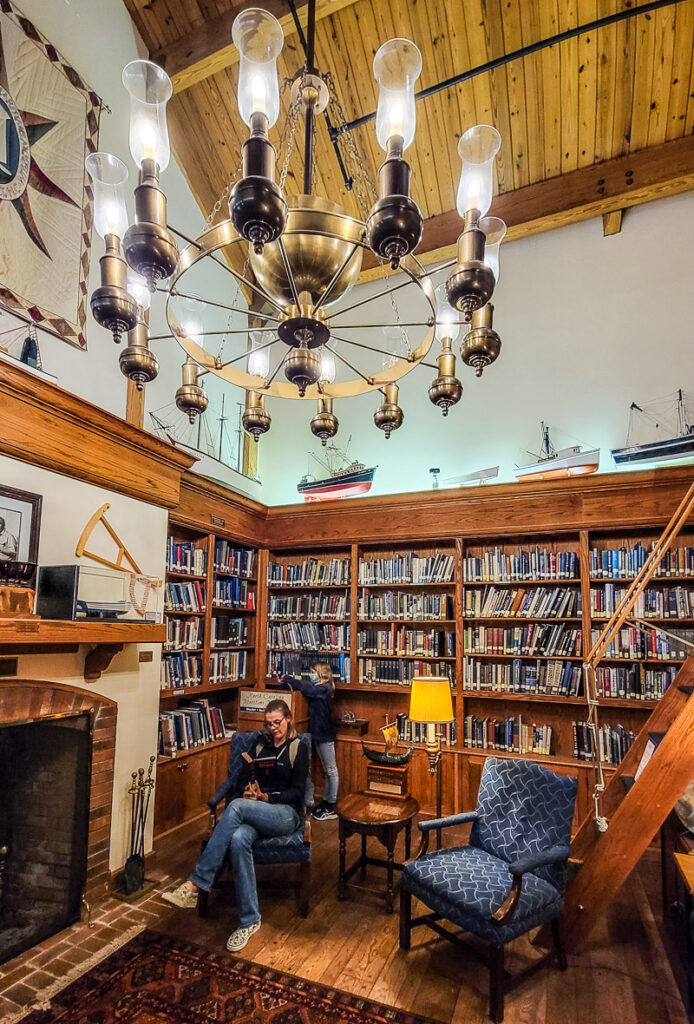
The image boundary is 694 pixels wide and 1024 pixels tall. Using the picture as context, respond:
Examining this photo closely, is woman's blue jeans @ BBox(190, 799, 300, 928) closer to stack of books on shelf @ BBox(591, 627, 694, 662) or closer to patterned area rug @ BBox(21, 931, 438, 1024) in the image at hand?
patterned area rug @ BBox(21, 931, 438, 1024)

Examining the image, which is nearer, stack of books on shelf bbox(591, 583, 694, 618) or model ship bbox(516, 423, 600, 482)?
stack of books on shelf bbox(591, 583, 694, 618)

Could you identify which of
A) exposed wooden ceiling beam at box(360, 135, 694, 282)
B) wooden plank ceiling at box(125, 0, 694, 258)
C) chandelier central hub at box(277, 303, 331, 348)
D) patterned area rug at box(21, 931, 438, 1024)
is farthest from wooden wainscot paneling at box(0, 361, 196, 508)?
exposed wooden ceiling beam at box(360, 135, 694, 282)

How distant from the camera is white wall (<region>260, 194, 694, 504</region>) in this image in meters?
4.67

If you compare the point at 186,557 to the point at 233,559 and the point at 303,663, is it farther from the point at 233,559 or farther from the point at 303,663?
the point at 303,663

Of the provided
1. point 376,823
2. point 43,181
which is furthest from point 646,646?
point 43,181

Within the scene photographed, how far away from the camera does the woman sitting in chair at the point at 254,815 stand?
2824mm

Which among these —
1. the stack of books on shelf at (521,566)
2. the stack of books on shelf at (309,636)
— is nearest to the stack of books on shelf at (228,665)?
the stack of books on shelf at (309,636)

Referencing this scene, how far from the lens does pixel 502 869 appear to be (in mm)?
2654

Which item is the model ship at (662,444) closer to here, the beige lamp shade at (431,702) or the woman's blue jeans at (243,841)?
the beige lamp shade at (431,702)

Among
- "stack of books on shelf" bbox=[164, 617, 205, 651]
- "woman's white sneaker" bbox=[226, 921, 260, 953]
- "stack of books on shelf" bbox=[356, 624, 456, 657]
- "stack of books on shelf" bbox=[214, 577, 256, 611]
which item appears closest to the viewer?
"woman's white sneaker" bbox=[226, 921, 260, 953]

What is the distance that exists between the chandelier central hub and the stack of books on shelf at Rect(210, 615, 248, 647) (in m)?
3.34

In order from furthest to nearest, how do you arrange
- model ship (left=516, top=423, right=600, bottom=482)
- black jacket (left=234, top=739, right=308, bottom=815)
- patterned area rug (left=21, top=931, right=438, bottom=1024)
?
model ship (left=516, top=423, right=600, bottom=482) < black jacket (left=234, top=739, right=308, bottom=815) < patterned area rug (left=21, top=931, right=438, bottom=1024)

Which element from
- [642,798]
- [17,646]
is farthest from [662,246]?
[17,646]

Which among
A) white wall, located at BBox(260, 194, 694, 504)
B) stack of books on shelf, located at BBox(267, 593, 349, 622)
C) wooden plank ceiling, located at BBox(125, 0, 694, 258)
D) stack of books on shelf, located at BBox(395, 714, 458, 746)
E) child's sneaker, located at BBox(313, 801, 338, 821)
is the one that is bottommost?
child's sneaker, located at BBox(313, 801, 338, 821)
